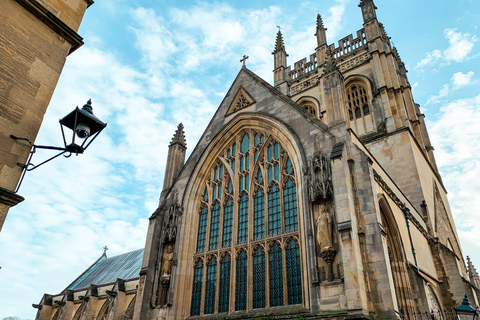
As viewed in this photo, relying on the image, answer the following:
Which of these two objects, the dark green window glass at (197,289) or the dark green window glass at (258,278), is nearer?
the dark green window glass at (258,278)

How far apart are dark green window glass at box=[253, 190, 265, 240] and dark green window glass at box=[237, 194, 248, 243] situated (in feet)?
1.44

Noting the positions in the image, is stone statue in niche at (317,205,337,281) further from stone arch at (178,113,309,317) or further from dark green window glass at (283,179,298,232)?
dark green window glass at (283,179,298,232)

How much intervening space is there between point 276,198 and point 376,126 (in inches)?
543

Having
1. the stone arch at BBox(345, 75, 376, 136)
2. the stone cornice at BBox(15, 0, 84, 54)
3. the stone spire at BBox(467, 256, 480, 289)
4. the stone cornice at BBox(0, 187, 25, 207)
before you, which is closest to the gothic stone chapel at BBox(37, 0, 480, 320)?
the stone arch at BBox(345, 75, 376, 136)

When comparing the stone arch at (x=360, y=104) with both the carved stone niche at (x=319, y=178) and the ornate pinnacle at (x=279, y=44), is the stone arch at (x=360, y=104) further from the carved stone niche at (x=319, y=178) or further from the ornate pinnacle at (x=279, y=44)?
the carved stone niche at (x=319, y=178)

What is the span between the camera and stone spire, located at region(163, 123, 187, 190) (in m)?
19.5

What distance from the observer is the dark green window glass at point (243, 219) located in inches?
603

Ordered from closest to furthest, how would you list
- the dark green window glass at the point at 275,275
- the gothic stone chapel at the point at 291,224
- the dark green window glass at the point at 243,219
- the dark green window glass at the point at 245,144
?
the gothic stone chapel at the point at 291,224 → the dark green window glass at the point at 275,275 → the dark green window glass at the point at 243,219 → the dark green window glass at the point at 245,144

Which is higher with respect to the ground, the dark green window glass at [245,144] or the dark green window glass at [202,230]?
the dark green window glass at [245,144]

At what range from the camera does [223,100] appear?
2003 centimetres

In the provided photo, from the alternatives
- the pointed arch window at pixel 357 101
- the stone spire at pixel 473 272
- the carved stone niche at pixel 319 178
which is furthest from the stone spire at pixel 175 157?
the stone spire at pixel 473 272

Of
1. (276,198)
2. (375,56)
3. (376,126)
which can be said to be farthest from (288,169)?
(375,56)

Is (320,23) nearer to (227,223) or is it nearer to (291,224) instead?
(227,223)

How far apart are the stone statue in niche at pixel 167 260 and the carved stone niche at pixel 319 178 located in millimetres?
7217
